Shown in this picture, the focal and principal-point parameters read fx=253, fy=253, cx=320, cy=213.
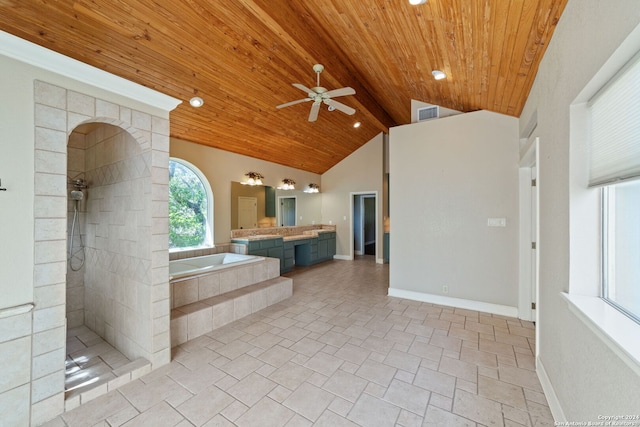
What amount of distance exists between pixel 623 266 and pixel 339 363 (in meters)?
2.07

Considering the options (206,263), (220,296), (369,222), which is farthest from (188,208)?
(369,222)

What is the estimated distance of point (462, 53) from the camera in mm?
2381

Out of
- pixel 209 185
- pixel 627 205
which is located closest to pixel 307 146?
pixel 209 185

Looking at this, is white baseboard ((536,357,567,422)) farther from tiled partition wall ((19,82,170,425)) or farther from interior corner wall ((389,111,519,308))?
tiled partition wall ((19,82,170,425))

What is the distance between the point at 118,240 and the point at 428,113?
463cm

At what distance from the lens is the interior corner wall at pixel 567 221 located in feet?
3.53

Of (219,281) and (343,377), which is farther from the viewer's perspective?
(219,281)

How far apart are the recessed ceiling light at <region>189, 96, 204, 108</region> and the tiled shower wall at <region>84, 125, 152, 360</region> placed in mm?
1121

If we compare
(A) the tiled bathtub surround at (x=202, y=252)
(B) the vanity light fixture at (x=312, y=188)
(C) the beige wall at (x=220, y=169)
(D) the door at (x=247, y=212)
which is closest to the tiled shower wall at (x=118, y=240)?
(A) the tiled bathtub surround at (x=202, y=252)

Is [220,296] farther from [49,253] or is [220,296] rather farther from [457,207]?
[457,207]

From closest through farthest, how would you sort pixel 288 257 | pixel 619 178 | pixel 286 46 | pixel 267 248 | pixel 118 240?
pixel 619 178 < pixel 118 240 < pixel 286 46 < pixel 267 248 < pixel 288 257

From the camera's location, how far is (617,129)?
121cm

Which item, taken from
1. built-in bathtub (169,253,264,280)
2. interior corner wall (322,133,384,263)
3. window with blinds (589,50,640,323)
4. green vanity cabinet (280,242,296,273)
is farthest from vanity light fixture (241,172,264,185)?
window with blinds (589,50,640,323)

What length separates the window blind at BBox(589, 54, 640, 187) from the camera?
1.08 meters
